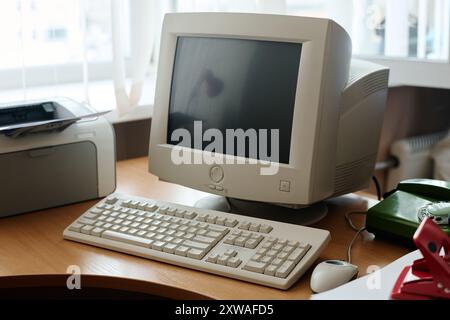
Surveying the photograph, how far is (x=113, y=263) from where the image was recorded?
1152mm

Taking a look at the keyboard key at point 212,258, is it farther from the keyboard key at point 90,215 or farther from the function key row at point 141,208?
the keyboard key at point 90,215

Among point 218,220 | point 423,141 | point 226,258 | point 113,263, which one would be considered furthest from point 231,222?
point 423,141

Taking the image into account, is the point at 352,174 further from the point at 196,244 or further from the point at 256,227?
the point at 196,244

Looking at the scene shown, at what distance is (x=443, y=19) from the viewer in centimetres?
211

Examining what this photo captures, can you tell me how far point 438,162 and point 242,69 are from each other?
140 centimetres

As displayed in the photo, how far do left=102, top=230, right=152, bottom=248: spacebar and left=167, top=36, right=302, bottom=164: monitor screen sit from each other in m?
0.27

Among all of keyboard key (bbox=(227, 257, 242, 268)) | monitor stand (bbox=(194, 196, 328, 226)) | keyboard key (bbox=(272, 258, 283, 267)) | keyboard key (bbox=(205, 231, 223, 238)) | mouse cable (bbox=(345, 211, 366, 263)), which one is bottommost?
mouse cable (bbox=(345, 211, 366, 263))

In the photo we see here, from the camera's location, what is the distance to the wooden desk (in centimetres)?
106

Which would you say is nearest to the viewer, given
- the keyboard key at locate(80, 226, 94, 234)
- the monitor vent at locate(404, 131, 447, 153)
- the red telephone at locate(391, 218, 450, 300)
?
the red telephone at locate(391, 218, 450, 300)

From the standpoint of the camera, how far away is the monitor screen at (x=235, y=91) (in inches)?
50.7

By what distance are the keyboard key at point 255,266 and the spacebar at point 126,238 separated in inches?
7.6

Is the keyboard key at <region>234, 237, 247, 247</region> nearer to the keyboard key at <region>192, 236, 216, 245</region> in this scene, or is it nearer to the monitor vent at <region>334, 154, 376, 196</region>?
the keyboard key at <region>192, 236, 216, 245</region>

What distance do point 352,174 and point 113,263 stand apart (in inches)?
21.3

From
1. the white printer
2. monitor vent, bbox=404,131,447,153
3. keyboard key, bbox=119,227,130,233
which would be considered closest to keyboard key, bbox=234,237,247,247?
keyboard key, bbox=119,227,130,233
